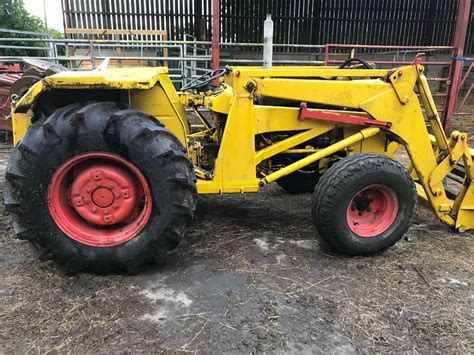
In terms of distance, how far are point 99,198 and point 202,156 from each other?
1094 millimetres

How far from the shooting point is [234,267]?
3082 mm

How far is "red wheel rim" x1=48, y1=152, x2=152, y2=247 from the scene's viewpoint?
9.35 ft

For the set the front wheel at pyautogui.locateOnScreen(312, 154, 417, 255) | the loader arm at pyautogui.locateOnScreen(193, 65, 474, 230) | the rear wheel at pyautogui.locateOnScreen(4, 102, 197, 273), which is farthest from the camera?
the loader arm at pyautogui.locateOnScreen(193, 65, 474, 230)

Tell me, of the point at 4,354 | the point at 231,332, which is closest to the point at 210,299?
the point at 231,332

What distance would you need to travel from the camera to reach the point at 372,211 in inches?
133

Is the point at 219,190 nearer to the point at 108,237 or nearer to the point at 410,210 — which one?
the point at 108,237

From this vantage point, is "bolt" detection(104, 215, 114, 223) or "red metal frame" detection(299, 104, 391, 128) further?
"red metal frame" detection(299, 104, 391, 128)

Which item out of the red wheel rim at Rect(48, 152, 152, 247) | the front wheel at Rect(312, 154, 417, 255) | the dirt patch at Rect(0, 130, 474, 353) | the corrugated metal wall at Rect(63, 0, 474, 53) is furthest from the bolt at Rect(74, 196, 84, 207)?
the corrugated metal wall at Rect(63, 0, 474, 53)

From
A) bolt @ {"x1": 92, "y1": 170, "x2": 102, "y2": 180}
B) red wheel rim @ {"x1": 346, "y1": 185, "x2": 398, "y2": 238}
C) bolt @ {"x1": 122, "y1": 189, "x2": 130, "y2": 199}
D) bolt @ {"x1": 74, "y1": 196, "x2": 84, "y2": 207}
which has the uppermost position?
bolt @ {"x1": 92, "y1": 170, "x2": 102, "y2": 180}

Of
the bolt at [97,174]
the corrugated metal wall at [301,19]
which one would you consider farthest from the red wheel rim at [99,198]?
the corrugated metal wall at [301,19]

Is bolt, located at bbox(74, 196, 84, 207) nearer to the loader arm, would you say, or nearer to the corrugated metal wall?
the loader arm

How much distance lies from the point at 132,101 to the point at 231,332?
189 cm

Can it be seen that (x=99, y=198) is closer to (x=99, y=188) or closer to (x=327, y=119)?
(x=99, y=188)

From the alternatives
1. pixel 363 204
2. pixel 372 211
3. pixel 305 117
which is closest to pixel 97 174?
pixel 305 117
